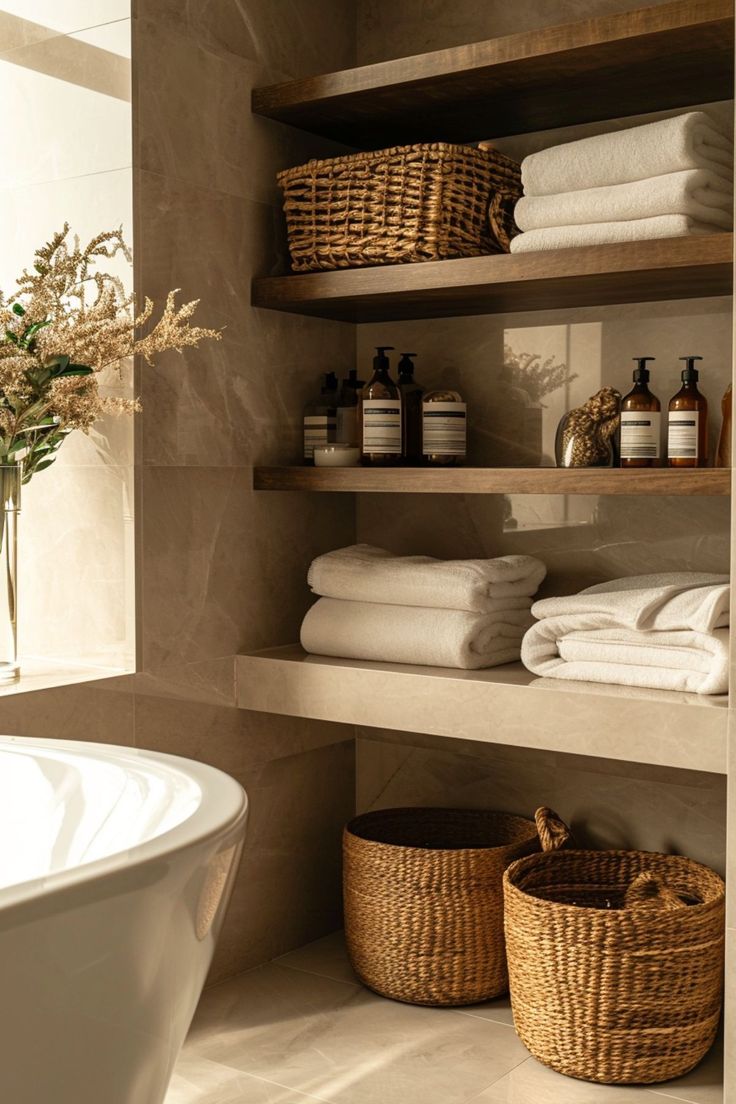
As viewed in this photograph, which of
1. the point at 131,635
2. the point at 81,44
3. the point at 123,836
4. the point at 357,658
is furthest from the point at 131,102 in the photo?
the point at 123,836

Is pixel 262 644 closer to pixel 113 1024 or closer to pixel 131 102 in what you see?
pixel 131 102

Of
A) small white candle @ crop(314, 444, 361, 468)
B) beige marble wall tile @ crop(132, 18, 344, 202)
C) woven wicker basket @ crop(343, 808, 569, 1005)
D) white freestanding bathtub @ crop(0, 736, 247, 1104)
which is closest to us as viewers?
white freestanding bathtub @ crop(0, 736, 247, 1104)

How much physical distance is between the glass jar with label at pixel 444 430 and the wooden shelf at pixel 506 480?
14 centimetres

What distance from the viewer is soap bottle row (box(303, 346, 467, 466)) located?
7.54 ft

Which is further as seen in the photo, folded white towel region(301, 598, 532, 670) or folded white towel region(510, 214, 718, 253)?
folded white towel region(301, 598, 532, 670)

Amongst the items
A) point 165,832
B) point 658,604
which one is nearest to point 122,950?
point 165,832

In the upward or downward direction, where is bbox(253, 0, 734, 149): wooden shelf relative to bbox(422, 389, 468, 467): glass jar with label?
upward

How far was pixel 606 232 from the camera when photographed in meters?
1.94

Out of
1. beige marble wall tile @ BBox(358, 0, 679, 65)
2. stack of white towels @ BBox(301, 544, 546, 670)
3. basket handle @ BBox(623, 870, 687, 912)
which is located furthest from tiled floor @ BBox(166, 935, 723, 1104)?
beige marble wall tile @ BBox(358, 0, 679, 65)

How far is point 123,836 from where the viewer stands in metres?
1.19

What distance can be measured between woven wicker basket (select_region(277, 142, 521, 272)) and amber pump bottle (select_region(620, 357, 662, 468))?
362 millimetres

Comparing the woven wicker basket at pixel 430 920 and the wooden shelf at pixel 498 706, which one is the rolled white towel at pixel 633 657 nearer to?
the wooden shelf at pixel 498 706

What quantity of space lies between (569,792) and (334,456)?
2.62 feet

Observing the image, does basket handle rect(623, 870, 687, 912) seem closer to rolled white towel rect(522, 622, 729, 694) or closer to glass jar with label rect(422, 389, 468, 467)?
rolled white towel rect(522, 622, 729, 694)
